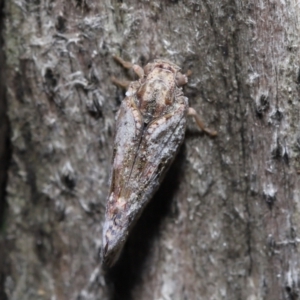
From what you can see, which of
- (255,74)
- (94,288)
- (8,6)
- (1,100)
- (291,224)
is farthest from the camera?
(94,288)

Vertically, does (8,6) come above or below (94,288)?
above

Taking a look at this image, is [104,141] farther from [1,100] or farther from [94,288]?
[94,288]

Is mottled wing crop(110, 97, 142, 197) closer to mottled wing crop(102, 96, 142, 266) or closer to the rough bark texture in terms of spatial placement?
mottled wing crop(102, 96, 142, 266)

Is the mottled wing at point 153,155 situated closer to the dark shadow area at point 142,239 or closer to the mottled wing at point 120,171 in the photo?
the mottled wing at point 120,171

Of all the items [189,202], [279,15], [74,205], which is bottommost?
[74,205]

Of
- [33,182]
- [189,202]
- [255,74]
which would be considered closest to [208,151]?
[189,202]

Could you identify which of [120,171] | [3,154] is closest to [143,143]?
[120,171]

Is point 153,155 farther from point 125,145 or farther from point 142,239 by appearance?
point 142,239

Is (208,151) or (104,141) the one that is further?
(104,141)

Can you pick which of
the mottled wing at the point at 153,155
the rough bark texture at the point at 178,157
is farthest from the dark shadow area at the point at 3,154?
the mottled wing at the point at 153,155
